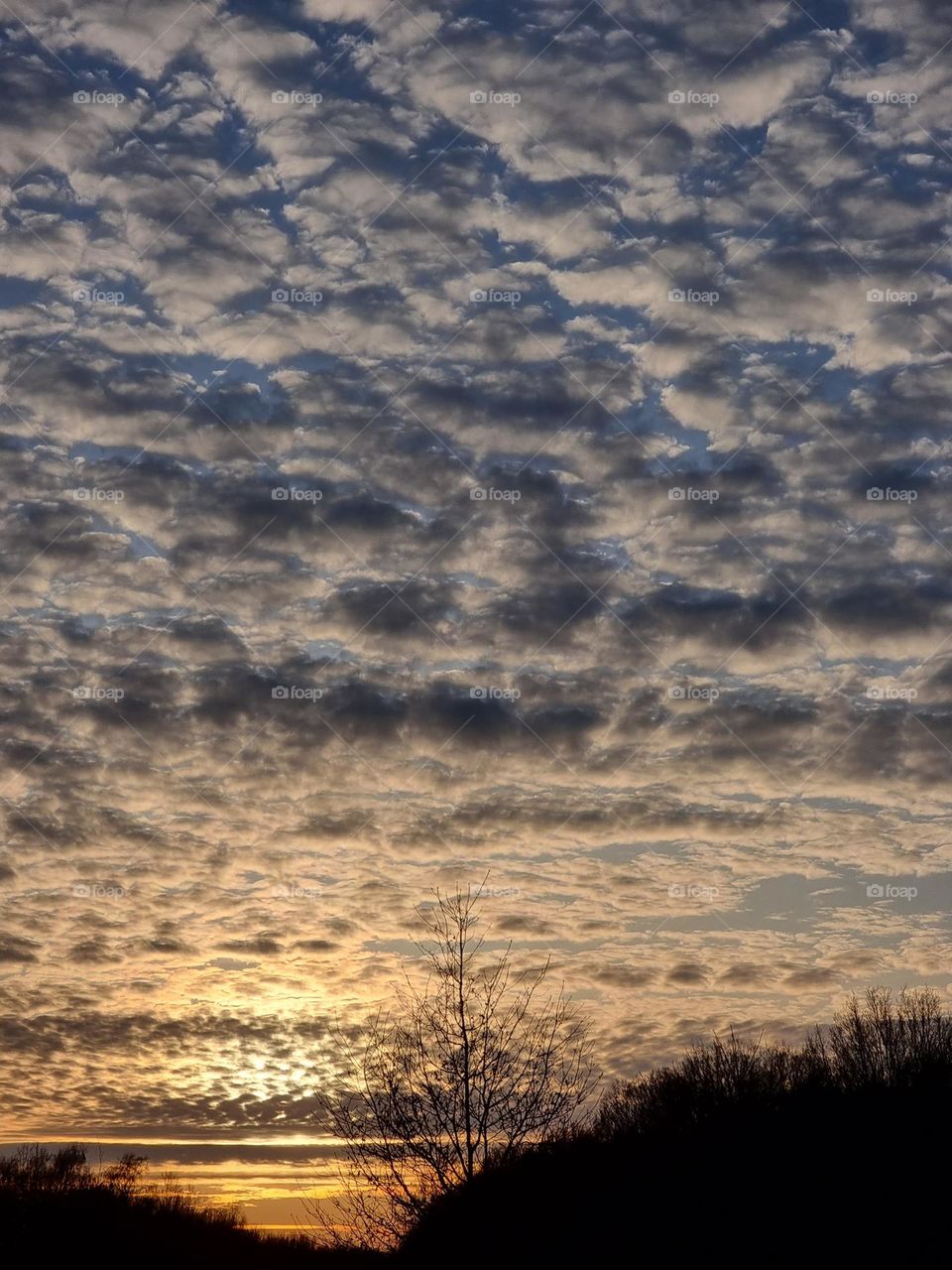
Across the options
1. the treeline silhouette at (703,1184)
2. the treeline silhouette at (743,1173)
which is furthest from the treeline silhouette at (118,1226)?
the treeline silhouette at (743,1173)

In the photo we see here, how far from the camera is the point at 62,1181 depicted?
3706 cm

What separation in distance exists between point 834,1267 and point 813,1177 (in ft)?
11.7

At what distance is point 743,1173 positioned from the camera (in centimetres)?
2411

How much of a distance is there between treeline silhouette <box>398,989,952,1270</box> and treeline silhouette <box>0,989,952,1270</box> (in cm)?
4

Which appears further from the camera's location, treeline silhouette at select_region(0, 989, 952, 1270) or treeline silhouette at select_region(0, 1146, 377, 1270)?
treeline silhouette at select_region(0, 1146, 377, 1270)

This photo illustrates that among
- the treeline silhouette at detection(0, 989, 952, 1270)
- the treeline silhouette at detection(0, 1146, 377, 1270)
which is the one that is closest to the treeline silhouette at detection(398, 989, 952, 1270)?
the treeline silhouette at detection(0, 989, 952, 1270)

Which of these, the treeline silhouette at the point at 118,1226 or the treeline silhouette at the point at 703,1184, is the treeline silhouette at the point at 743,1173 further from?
the treeline silhouette at the point at 118,1226

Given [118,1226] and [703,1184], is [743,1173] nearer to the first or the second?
[703,1184]

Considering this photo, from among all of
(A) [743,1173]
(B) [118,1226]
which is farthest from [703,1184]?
(B) [118,1226]

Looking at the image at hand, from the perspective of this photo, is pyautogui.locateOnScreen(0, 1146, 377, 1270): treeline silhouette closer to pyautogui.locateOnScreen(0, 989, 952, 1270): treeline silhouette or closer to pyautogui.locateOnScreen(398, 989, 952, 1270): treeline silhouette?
pyautogui.locateOnScreen(0, 989, 952, 1270): treeline silhouette

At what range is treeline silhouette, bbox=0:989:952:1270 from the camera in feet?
66.4

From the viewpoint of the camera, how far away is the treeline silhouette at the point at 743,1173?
19969mm

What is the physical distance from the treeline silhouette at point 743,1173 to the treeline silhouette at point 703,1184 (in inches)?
1.7

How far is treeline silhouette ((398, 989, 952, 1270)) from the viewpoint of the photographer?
1997cm
